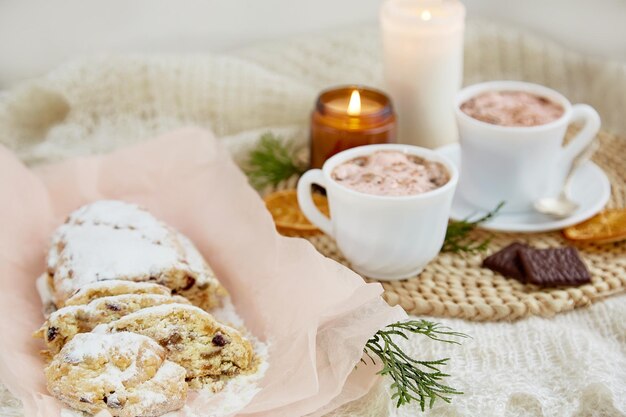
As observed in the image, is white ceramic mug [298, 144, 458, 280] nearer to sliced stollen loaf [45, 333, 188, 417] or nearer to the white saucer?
the white saucer

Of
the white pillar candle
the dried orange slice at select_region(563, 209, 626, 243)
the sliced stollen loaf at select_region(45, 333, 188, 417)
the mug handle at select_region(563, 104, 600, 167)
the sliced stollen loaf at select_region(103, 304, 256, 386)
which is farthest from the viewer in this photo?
the white pillar candle

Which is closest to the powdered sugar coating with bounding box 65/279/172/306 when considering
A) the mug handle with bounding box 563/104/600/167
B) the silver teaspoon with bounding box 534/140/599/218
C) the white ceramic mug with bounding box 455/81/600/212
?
the white ceramic mug with bounding box 455/81/600/212

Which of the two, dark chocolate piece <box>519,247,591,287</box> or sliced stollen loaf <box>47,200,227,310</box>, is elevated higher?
sliced stollen loaf <box>47,200,227,310</box>

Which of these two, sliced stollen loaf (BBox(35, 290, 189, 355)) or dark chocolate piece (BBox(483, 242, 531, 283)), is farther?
dark chocolate piece (BBox(483, 242, 531, 283))

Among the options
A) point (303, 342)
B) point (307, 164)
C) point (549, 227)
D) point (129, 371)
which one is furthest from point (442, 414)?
point (307, 164)

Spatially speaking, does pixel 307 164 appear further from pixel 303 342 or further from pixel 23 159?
pixel 303 342

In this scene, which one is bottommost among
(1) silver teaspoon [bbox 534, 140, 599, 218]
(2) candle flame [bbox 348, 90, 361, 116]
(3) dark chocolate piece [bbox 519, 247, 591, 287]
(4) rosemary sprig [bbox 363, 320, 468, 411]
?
(1) silver teaspoon [bbox 534, 140, 599, 218]
